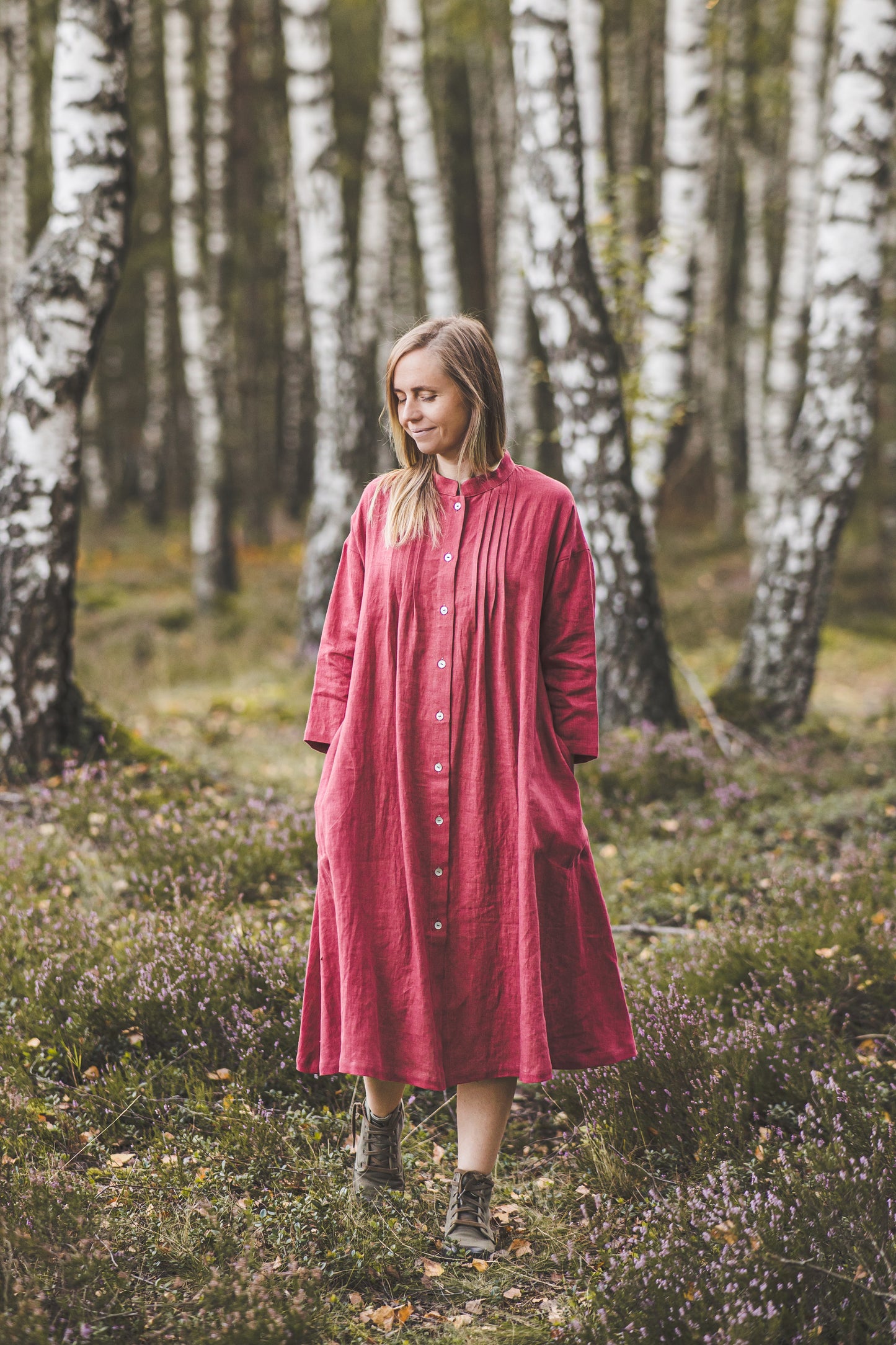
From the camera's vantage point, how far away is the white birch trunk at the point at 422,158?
11156mm

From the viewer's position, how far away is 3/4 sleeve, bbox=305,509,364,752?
3061 millimetres

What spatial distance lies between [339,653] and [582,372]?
4251mm

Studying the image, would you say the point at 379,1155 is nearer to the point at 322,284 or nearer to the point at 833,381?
the point at 833,381

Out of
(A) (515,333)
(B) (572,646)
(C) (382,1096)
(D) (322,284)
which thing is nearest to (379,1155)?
(C) (382,1096)

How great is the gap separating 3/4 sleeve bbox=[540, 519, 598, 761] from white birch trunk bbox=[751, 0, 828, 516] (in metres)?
10.6

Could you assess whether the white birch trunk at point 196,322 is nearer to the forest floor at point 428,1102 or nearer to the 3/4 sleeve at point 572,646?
the forest floor at point 428,1102

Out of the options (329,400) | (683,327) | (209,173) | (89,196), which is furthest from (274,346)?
(89,196)

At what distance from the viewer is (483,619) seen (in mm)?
2879

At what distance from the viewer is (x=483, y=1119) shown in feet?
9.70

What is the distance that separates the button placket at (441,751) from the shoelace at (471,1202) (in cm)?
71

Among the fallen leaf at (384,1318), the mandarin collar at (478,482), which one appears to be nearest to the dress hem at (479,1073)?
the fallen leaf at (384,1318)

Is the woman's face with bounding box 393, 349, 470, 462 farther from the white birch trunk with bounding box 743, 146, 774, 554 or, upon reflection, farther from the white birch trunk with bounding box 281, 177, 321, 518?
the white birch trunk with bounding box 281, 177, 321, 518

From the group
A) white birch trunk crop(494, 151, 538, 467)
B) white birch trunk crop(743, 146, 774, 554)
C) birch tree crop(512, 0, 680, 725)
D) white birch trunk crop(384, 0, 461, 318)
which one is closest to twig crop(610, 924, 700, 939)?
birch tree crop(512, 0, 680, 725)

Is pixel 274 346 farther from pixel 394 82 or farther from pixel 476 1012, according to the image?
pixel 476 1012
